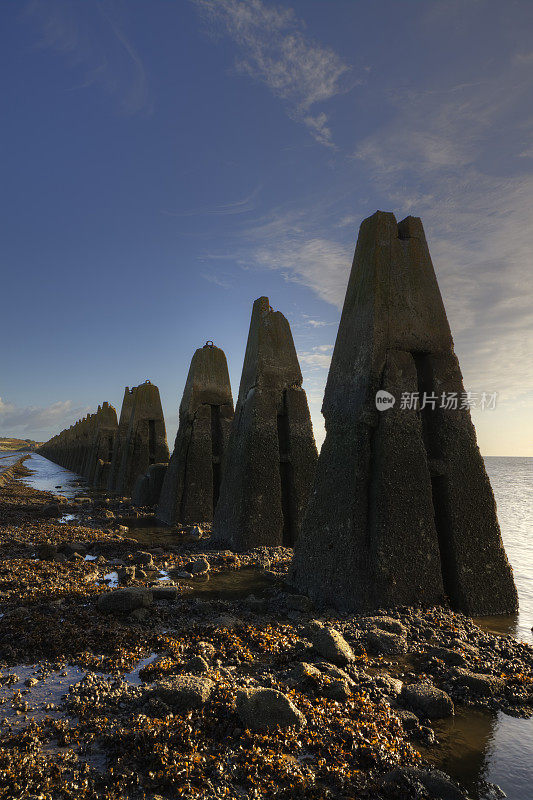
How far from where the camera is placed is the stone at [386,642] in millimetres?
3980

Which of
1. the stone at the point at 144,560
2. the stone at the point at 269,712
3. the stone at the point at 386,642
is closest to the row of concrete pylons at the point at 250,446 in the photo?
the stone at the point at 144,560

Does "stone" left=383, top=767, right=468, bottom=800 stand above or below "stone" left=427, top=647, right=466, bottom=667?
below

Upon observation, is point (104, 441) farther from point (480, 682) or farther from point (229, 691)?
point (480, 682)

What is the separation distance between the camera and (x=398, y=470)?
525cm

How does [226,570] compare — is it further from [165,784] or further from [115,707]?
[165,784]

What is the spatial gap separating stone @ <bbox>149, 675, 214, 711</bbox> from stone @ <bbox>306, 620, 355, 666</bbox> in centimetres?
104

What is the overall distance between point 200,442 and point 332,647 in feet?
26.2

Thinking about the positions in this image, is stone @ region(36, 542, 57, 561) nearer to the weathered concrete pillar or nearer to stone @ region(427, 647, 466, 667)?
stone @ region(427, 647, 466, 667)

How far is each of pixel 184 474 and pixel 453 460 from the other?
7407mm

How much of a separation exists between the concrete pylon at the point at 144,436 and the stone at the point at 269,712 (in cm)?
1525

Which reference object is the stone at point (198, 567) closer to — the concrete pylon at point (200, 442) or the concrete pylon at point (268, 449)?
the concrete pylon at point (268, 449)

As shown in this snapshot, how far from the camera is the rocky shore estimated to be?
7.94 feet

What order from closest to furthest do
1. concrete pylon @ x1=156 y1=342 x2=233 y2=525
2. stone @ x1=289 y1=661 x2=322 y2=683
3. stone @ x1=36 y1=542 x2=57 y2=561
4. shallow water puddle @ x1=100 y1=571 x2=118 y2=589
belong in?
stone @ x1=289 y1=661 x2=322 y2=683 → shallow water puddle @ x1=100 y1=571 x2=118 y2=589 → stone @ x1=36 y1=542 x2=57 y2=561 → concrete pylon @ x1=156 y1=342 x2=233 y2=525

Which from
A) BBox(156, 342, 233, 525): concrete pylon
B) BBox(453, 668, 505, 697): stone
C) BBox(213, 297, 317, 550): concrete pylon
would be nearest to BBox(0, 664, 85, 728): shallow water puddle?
BBox(453, 668, 505, 697): stone
